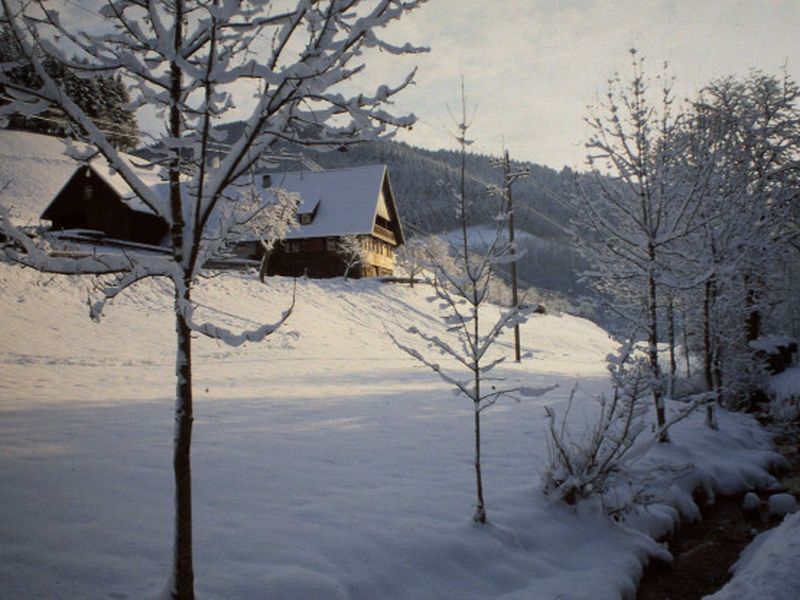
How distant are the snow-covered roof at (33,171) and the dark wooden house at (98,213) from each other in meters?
1.83

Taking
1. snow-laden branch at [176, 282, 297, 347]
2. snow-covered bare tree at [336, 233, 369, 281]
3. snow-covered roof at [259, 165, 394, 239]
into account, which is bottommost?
snow-laden branch at [176, 282, 297, 347]

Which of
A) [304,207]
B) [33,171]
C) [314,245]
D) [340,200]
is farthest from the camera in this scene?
[340,200]

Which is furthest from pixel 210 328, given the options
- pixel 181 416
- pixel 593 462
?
pixel 593 462

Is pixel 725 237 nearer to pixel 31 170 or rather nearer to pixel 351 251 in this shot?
pixel 351 251

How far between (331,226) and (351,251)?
265 centimetres

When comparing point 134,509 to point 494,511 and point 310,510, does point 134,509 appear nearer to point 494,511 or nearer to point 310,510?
point 310,510

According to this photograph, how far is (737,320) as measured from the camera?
13641mm

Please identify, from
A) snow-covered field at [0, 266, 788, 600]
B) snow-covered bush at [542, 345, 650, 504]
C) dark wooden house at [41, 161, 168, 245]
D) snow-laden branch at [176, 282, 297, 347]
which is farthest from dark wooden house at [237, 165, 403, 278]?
snow-laden branch at [176, 282, 297, 347]

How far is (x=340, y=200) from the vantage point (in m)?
35.5

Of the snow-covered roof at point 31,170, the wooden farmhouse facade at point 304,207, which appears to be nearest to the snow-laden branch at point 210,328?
the wooden farmhouse facade at point 304,207

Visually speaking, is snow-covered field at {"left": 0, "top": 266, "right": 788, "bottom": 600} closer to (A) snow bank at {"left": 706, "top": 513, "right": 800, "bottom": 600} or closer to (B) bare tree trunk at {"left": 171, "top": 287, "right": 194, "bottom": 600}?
(B) bare tree trunk at {"left": 171, "top": 287, "right": 194, "bottom": 600}

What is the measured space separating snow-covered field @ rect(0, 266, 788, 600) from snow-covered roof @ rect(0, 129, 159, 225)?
78.0ft

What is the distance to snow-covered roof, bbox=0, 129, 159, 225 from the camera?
3072cm

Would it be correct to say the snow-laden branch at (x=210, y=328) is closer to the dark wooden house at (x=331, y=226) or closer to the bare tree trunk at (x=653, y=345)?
the bare tree trunk at (x=653, y=345)
